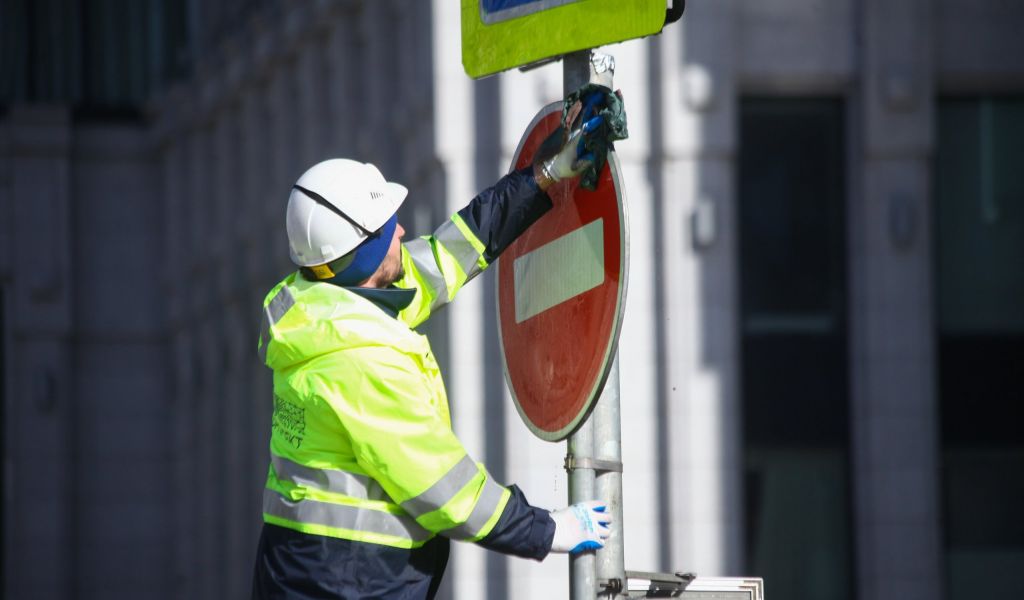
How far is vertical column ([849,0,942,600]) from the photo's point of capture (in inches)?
520

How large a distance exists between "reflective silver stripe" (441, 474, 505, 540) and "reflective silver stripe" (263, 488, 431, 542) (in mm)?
191

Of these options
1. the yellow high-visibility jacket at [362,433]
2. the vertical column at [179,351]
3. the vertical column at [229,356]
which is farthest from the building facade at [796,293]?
the vertical column at [179,351]

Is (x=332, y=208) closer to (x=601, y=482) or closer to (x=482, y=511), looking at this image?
(x=482, y=511)

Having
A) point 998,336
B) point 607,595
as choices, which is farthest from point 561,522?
point 998,336

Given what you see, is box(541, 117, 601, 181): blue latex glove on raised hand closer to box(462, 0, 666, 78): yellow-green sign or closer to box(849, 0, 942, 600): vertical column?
box(462, 0, 666, 78): yellow-green sign

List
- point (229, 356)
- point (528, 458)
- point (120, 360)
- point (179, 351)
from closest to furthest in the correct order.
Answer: point (528, 458) → point (229, 356) → point (179, 351) → point (120, 360)

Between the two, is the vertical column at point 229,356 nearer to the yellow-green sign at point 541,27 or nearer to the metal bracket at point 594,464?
the yellow-green sign at point 541,27

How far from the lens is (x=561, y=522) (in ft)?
16.0

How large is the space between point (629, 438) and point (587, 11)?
8.29 meters

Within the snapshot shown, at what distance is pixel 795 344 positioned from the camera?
529 inches

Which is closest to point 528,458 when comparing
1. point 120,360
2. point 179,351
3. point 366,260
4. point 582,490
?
point 366,260

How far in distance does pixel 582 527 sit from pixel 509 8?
128 centimetres

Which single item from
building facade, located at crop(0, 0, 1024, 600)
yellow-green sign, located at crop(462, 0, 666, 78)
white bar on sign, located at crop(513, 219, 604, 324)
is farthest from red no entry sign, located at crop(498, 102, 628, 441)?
building facade, located at crop(0, 0, 1024, 600)

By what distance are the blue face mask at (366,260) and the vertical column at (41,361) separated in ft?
56.8
